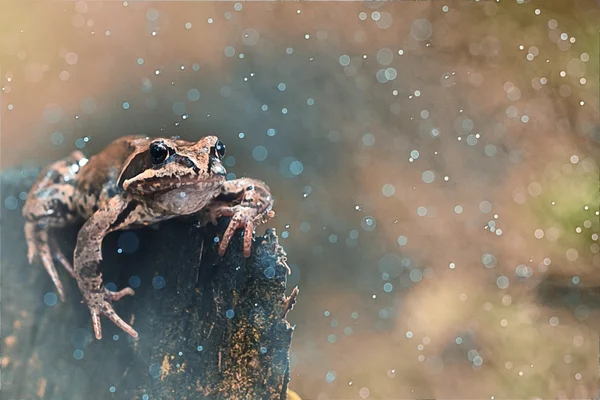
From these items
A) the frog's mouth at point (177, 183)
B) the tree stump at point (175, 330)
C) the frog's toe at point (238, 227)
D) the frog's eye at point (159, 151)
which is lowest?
the tree stump at point (175, 330)

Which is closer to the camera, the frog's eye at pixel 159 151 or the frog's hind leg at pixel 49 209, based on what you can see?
the frog's eye at pixel 159 151

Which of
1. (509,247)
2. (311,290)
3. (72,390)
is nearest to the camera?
(72,390)

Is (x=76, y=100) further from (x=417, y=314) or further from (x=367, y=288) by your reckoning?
(x=417, y=314)

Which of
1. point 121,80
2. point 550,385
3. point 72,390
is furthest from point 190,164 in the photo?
point 550,385

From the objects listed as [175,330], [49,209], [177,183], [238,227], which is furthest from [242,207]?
[49,209]

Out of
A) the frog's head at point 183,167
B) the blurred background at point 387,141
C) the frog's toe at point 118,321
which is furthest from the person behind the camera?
the blurred background at point 387,141

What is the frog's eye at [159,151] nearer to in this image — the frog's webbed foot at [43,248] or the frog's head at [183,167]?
the frog's head at [183,167]

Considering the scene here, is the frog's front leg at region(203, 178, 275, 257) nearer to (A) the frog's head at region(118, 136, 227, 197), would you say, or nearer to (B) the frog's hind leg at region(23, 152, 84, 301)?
(A) the frog's head at region(118, 136, 227, 197)

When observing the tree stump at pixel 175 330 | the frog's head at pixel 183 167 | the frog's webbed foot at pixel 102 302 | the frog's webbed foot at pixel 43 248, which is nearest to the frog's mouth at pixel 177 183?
the frog's head at pixel 183 167
